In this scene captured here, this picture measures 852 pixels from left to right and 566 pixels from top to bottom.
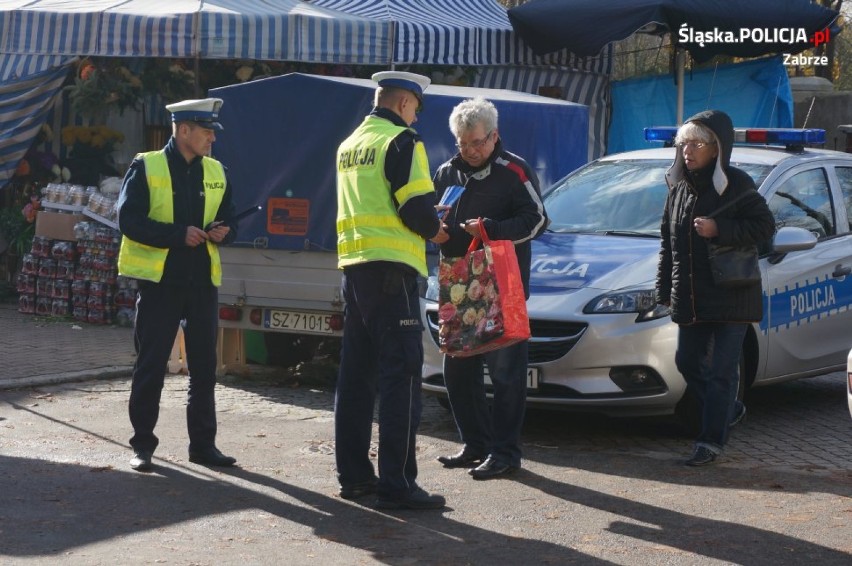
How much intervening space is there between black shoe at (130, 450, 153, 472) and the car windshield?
3085mm

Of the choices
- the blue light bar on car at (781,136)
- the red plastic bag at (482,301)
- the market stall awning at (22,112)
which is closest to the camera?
the red plastic bag at (482,301)

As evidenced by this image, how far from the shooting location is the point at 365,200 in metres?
6.11

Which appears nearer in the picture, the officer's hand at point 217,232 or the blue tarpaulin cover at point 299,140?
the officer's hand at point 217,232

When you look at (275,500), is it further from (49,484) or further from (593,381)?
(593,381)

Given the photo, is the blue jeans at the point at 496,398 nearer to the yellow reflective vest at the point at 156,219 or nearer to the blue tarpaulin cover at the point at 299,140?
the yellow reflective vest at the point at 156,219

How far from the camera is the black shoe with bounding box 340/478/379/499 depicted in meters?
6.33

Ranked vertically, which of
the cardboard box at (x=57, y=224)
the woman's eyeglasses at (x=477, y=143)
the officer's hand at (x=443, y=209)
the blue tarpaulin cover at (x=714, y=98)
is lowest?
the cardboard box at (x=57, y=224)

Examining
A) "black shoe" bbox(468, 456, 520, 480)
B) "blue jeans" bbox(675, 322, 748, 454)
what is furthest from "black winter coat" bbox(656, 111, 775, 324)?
"black shoe" bbox(468, 456, 520, 480)

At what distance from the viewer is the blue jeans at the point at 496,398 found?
6910 millimetres

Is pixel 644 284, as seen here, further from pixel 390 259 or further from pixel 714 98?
pixel 714 98

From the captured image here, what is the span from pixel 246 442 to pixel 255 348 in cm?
278

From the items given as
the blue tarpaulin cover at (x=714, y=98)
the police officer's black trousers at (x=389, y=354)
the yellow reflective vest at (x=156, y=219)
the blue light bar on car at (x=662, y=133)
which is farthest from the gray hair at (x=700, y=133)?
the blue tarpaulin cover at (x=714, y=98)

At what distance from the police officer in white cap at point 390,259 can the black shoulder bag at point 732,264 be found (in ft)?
5.62

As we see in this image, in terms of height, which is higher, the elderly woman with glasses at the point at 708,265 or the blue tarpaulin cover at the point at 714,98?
the blue tarpaulin cover at the point at 714,98
